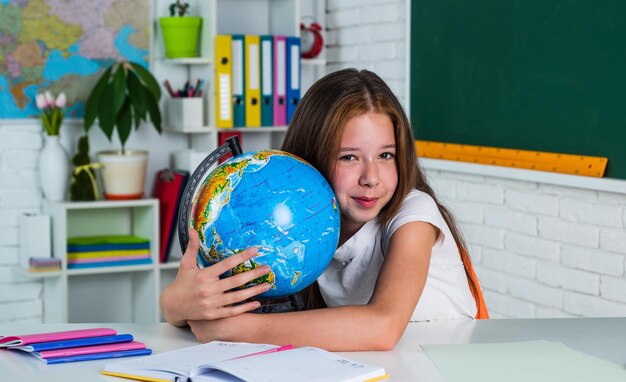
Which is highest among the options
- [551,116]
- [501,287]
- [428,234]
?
[551,116]

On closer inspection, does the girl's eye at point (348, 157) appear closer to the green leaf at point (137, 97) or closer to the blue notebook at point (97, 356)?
the blue notebook at point (97, 356)

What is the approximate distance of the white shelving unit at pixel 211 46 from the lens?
3.93m

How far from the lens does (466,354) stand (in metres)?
1.50

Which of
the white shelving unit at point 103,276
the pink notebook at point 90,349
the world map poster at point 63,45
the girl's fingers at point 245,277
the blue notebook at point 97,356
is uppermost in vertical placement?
the world map poster at point 63,45

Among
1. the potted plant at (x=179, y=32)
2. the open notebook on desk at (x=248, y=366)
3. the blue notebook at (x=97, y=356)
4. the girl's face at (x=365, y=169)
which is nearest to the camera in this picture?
the open notebook on desk at (x=248, y=366)

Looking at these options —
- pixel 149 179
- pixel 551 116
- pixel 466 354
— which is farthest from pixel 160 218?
pixel 466 354

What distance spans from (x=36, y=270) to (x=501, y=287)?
1861 mm

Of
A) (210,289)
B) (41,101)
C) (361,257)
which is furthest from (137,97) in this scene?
(210,289)

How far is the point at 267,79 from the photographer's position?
157 inches

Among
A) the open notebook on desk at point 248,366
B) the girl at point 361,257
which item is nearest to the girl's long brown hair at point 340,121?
the girl at point 361,257

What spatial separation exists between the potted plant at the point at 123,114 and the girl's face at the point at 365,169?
2.06 m

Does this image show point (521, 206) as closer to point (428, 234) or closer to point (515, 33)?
point (515, 33)

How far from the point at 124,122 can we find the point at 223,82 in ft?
1.57

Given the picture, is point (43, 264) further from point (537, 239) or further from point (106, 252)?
point (537, 239)
